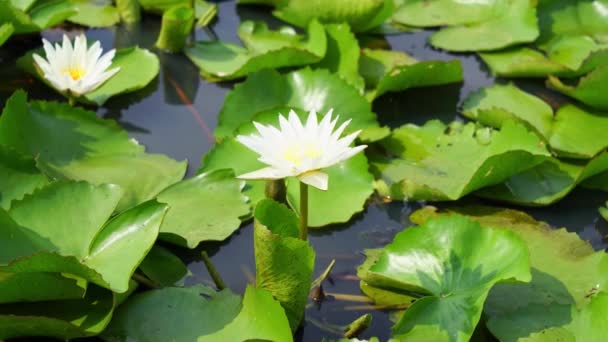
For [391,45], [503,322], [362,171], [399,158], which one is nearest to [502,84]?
[391,45]

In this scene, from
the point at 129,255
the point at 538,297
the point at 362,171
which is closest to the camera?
the point at 129,255

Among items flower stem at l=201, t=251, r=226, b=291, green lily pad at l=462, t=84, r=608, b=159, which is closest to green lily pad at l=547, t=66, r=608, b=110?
green lily pad at l=462, t=84, r=608, b=159

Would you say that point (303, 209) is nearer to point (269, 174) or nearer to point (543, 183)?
point (269, 174)

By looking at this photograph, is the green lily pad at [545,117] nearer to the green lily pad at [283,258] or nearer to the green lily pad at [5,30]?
the green lily pad at [283,258]

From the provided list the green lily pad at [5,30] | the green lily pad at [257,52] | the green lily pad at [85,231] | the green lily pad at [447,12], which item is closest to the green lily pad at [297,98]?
the green lily pad at [257,52]

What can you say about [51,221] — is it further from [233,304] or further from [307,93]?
[307,93]

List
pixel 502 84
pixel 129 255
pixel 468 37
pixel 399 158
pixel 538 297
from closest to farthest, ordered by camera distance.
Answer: pixel 129 255 → pixel 538 297 → pixel 399 158 → pixel 502 84 → pixel 468 37
